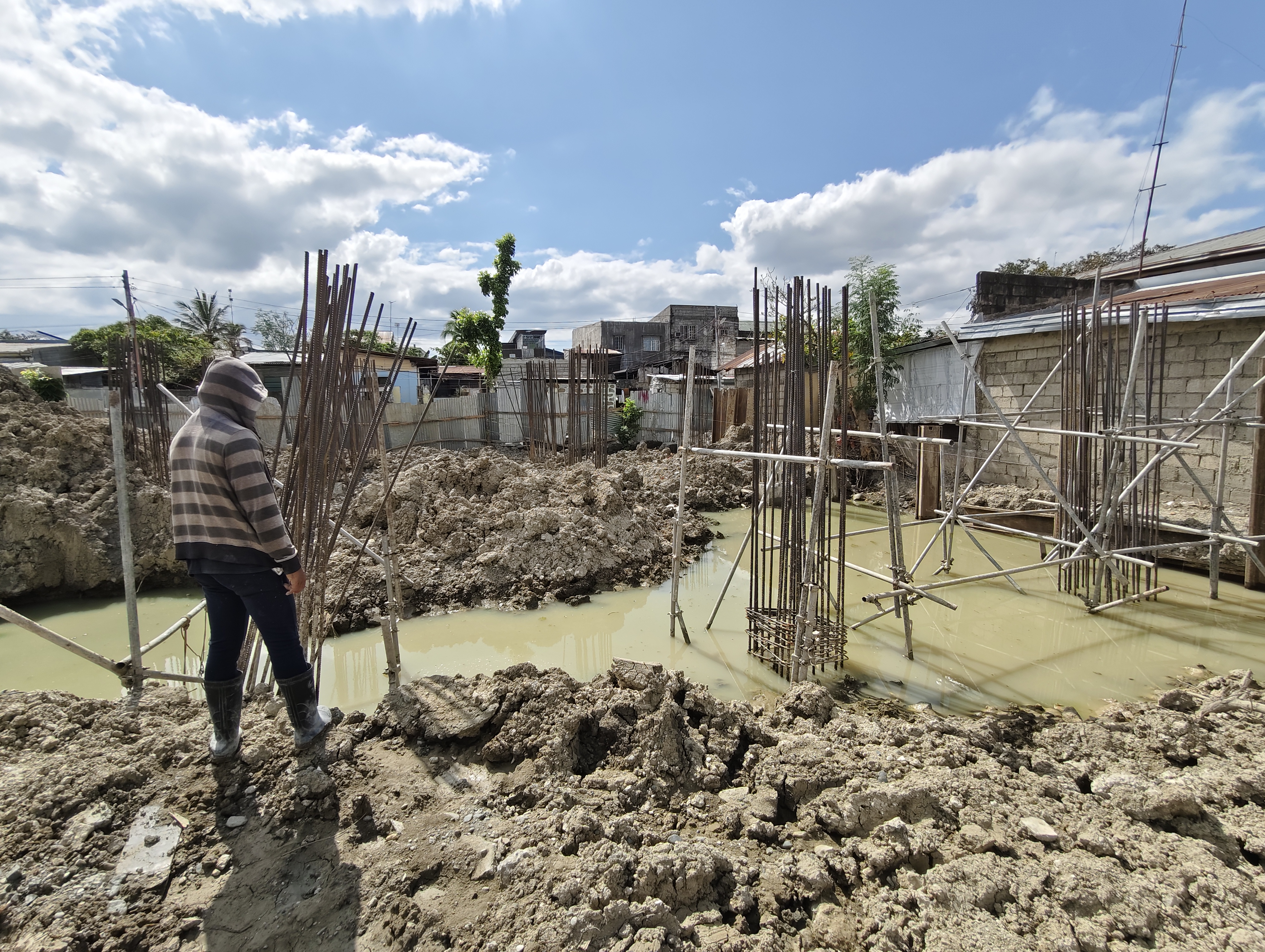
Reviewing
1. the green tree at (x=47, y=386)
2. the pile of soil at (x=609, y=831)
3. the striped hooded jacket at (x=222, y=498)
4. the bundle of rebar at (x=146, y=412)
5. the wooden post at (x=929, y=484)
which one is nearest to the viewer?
the pile of soil at (x=609, y=831)

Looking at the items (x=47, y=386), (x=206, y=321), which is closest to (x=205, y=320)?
(x=206, y=321)

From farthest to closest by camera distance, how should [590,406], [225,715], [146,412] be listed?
1. [590,406]
2. [146,412]
3. [225,715]

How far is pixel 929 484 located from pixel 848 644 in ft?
17.0

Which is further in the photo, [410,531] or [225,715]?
[410,531]

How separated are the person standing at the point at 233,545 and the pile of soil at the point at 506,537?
95.0 inches

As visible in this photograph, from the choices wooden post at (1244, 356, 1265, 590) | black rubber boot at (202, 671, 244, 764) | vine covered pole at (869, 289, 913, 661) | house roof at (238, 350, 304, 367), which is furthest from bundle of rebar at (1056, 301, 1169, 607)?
house roof at (238, 350, 304, 367)

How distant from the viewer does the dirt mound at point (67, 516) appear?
6031mm

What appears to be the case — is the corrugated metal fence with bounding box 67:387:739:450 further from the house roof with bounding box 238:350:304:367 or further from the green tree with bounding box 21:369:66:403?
the house roof with bounding box 238:350:304:367

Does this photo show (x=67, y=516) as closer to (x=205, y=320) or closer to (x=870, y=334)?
(x=870, y=334)

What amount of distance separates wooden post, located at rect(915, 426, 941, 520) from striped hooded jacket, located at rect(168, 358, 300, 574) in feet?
29.2

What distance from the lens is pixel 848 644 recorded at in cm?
504

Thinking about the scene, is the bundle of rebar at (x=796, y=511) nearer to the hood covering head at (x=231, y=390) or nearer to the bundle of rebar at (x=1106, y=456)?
the bundle of rebar at (x=1106, y=456)

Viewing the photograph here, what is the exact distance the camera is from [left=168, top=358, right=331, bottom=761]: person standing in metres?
2.32

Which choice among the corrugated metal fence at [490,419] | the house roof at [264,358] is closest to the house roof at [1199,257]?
the corrugated metal fence at [490,419]
